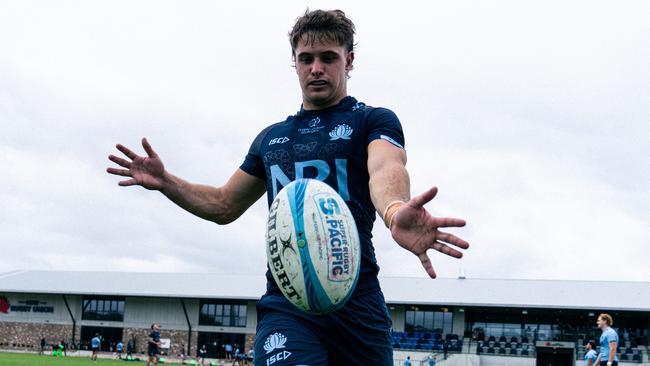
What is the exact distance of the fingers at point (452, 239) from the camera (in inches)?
129

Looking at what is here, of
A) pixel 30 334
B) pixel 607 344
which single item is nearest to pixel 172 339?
pixel 30 334

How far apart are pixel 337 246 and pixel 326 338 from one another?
0.70 meters

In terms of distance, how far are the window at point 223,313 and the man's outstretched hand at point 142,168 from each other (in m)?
48.6

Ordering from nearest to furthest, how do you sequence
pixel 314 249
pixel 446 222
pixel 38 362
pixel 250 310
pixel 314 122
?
pixel 446 222
pixel 314 249
pixel 314 122
pixel 38 362
pixel 250 310

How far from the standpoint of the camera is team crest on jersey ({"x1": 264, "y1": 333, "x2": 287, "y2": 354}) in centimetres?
426

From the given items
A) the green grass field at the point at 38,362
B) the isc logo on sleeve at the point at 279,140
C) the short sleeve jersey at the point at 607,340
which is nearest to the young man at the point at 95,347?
the green grass field at the point at 38,362

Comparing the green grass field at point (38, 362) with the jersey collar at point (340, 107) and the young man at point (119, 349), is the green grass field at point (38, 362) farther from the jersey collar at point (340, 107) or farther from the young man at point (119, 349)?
the jersey collar at point (340, 107)

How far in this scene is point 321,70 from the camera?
459cm

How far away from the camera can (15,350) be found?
56656mm

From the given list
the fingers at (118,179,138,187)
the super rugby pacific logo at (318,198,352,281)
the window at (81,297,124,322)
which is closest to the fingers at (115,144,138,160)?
the fingers at (118,179,138,187)

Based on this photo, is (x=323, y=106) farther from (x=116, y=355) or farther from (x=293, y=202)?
(x=116, y=355)

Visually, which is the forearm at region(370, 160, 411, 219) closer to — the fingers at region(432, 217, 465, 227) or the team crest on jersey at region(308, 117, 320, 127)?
the fingers at region(432, 217, 465, 227)

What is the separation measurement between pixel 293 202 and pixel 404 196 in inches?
24.3

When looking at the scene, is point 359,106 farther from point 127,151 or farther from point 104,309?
point 104,309
